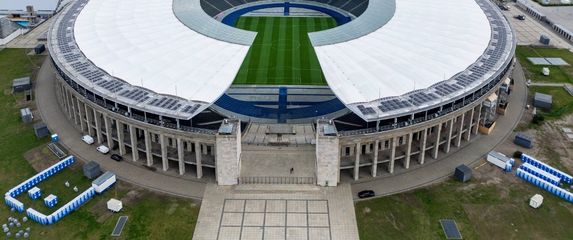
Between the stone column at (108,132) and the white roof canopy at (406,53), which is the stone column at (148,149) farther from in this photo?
the white roof canopy at (406,53)

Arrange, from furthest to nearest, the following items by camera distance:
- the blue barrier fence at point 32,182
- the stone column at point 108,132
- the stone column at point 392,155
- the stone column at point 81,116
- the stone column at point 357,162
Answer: the stone column at point 81,116
the stone column at point 108,132
the stone column at point 392,155
the stone column at point 357,162
the blue barrier fence at point 32,182

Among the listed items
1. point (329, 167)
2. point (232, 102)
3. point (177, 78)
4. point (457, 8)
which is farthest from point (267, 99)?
point (457, 8)

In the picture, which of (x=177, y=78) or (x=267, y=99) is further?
(x=267, y=99)

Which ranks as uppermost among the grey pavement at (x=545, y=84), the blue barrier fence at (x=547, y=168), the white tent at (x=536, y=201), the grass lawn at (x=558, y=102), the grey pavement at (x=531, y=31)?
the grey pavement at (x=531, y=31)

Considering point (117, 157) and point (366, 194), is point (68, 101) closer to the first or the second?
point (117, 157)

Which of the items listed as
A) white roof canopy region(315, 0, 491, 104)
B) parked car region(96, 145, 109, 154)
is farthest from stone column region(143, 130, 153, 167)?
white roof canopy region(315, 0, 491, 104)

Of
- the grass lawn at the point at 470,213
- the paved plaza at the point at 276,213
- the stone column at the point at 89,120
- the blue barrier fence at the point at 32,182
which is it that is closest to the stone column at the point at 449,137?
the grass lawn at the point at 470,213

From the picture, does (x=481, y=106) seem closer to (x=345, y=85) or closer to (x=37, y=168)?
(x=345, y=85)
